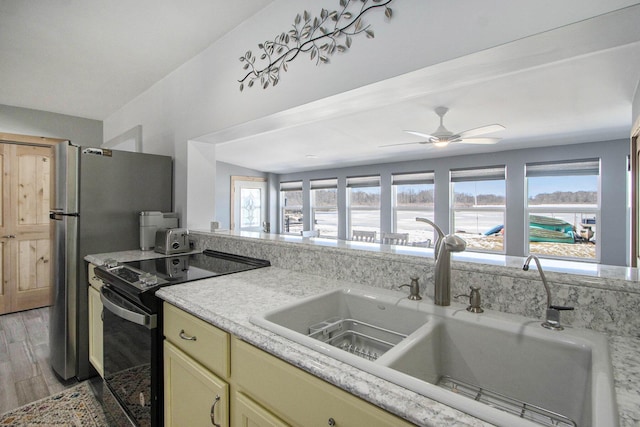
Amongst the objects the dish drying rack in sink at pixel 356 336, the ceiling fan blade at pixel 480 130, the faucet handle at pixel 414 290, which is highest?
the ceiling fan blade at pixel 480 130

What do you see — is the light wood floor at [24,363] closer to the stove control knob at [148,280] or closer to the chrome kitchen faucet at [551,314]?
the stove control knob at [148,280]

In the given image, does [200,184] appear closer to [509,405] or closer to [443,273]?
[443,273]

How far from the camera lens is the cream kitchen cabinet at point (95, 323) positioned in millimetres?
1923

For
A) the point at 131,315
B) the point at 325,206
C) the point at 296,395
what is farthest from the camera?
the point at 325,206

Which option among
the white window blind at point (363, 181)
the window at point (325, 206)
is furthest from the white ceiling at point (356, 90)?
the window at point (325, 206)

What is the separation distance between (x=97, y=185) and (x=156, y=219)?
0.44 m

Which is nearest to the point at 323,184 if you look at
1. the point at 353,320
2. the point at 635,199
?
the point at 635,199

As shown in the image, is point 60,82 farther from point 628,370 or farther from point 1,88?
point 628,370

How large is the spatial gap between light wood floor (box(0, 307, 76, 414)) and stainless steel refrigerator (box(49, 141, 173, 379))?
0.31ft

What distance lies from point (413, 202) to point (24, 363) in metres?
5.40

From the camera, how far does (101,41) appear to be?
7.18 feet

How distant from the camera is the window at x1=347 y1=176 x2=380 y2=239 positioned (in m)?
6.28

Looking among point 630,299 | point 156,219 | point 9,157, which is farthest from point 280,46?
point 9,157

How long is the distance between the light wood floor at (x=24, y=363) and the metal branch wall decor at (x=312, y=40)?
242 cm
